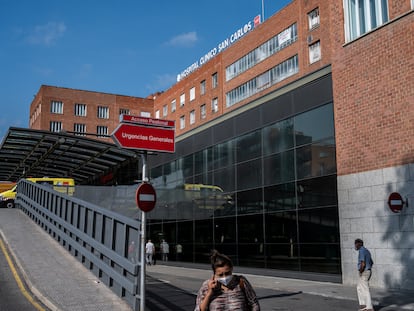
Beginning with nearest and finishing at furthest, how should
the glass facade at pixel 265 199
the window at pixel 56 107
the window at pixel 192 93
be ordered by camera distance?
the glass facade at pixel 265 199
the window at pixel 192 93
the window at pixel 56 107

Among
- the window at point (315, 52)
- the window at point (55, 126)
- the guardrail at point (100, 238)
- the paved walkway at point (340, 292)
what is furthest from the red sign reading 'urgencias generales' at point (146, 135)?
the window at point (55, 126)

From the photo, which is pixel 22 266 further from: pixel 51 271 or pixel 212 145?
pixel 212 145

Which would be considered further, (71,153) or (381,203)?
(71,153)

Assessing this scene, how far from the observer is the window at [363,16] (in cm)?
1571

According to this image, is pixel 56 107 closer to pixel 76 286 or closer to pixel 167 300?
pixel 76 286

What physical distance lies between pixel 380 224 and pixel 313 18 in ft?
87.0

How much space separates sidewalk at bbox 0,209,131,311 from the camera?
28.2 ft

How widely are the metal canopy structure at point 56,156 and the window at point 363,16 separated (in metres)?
12.1

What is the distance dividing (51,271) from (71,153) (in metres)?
17.0

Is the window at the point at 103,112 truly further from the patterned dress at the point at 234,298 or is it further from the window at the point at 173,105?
the patterned dress at the point at 234,298

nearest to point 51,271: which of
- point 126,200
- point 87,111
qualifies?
point 126,200

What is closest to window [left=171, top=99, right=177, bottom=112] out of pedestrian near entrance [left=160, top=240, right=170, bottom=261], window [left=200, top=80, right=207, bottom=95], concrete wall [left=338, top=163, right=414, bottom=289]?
window [left=200, top=80, right=207, bottom=95]

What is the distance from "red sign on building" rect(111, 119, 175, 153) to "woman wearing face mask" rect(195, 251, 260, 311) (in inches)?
173

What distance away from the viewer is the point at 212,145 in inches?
1001
